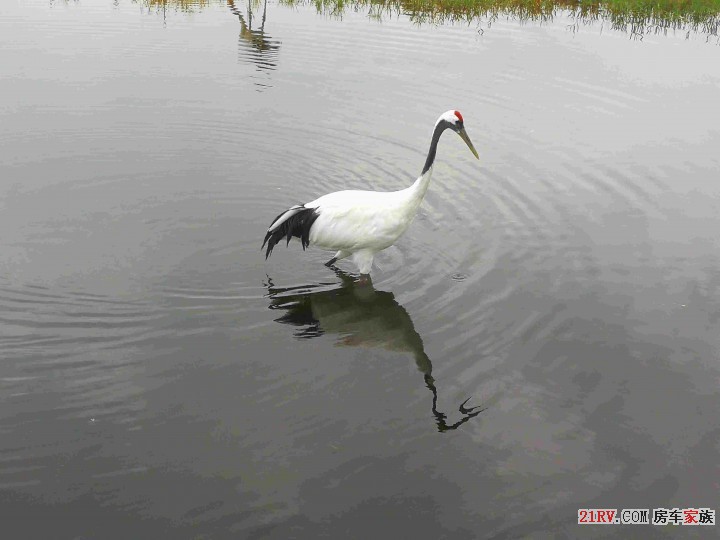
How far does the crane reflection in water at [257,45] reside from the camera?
53.1 ft

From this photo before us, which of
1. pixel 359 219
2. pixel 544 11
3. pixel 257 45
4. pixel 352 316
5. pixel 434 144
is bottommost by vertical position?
pixel 352 316

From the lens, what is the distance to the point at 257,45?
1736cm

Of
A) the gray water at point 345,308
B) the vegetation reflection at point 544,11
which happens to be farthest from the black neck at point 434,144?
the vegetation reflection at point 544,11

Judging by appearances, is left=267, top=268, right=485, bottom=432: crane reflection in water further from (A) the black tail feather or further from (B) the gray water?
(A) the black tail feather

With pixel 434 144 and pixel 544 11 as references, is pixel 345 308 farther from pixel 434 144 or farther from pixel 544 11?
pixel 544 11

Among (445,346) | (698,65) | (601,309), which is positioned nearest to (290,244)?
(445,346)

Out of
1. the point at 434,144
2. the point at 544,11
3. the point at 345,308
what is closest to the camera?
the point at 345,308

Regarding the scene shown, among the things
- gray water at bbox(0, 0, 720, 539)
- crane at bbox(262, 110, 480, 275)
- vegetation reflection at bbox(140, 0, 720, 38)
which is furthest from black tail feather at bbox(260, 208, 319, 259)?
vegetation reflection at bbox(140, 0, 720, 38)

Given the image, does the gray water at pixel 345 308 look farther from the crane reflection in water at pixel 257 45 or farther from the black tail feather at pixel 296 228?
the crane reflection in water at pixel 257 45

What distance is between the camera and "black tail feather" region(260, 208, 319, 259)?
29.1ft

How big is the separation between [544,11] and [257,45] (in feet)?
29.0

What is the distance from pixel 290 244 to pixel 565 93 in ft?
26.3

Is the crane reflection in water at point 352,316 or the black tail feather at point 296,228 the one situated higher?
the black tail feather at point 296,228

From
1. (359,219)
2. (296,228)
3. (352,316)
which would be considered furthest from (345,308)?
(296,228)
